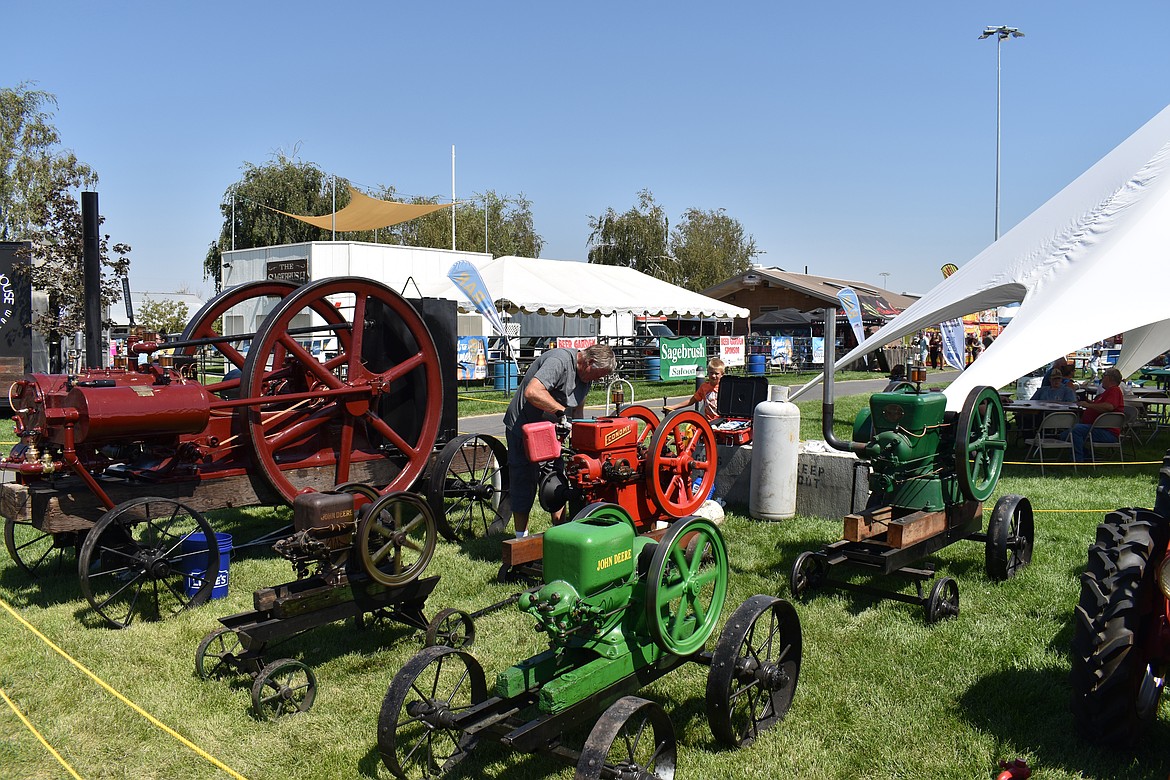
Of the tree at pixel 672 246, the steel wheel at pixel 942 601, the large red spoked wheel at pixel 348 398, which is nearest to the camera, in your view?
the steel wheel at pixel 942 601

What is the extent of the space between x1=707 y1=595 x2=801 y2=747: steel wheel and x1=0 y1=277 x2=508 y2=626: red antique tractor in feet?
7.48

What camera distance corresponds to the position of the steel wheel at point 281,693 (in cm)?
409

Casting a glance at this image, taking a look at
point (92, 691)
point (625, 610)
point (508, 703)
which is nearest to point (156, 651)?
point (92, 691)

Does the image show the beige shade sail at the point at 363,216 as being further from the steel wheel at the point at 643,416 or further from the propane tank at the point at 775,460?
the steel wheel at the point at 643,416

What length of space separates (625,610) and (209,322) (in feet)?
17.3

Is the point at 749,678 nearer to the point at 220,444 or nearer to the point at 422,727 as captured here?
the point at 422,727

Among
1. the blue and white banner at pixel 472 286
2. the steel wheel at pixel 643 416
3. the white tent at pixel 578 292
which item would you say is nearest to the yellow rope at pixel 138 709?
the steel wheel at pixel 643 416

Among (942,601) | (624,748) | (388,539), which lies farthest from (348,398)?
(942,601)

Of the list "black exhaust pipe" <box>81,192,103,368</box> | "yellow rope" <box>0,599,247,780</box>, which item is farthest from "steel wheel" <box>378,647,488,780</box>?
"black exhaust pipe" <box>81,192,103,368</box>

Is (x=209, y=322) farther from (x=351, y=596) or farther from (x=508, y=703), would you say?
(x=508, y=703)

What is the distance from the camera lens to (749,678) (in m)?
3.75

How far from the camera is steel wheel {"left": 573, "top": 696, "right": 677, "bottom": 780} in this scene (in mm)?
2945

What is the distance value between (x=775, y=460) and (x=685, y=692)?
360 centimetres

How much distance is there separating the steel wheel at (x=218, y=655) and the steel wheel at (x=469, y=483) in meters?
2.10
